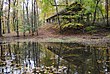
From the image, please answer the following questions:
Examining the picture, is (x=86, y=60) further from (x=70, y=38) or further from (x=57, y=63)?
(x=70, y=38)

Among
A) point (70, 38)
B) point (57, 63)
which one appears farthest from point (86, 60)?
point (70, 38)

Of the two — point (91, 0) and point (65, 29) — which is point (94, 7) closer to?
point (91, 0)

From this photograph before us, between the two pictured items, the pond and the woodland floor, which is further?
the woodland floor

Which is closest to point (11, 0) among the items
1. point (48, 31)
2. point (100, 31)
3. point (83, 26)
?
point (48, 31)

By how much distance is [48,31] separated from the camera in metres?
35.6

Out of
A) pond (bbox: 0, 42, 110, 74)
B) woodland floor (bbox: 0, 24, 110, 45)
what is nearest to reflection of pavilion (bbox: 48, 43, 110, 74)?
pond (bbox: 0, 42, 110, 74)

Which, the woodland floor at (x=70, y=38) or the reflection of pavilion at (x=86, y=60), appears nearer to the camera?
the reflection of pavilion at (x=86, y=60)

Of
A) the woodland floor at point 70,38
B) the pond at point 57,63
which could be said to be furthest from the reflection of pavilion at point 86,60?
the woodland floor at point 70,38

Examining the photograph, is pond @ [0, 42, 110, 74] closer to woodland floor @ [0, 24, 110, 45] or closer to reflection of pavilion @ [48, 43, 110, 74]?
reflection of pavilion @ [48, 43, 110, 74]

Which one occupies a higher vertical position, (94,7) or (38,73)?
(94,7)

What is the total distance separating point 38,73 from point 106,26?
2443cm

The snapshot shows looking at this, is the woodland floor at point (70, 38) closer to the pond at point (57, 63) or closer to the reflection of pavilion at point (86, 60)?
the reflection of pavilion at point (86, 60)

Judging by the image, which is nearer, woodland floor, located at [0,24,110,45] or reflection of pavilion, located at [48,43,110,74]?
reflection of pavilion, located at [48,43,110,74]

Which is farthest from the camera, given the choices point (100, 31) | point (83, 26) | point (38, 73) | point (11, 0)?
point (11, 0)
